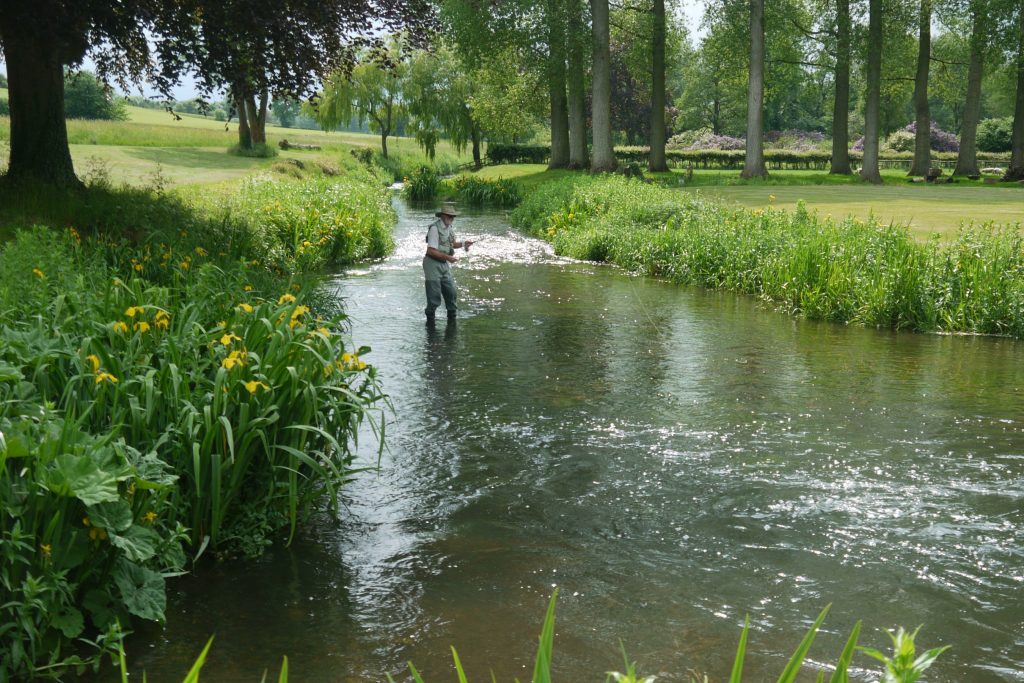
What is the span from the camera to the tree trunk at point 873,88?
35.6m

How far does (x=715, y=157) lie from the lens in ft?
186

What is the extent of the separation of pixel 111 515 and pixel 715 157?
2181 inches

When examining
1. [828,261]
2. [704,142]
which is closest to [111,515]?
[828,261]

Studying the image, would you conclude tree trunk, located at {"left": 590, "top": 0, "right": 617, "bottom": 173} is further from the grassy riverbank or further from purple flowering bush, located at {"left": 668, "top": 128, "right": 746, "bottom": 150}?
purple flowering bush, located at {"left": 668, "top": 128, "right": 746, "bottom": 150}

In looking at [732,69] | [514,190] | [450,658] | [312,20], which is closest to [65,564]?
[450,658]

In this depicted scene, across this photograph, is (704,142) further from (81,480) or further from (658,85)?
(81,480)

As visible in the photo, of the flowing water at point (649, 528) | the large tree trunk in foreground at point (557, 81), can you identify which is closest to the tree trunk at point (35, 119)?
the flowing water at point (649, 528)

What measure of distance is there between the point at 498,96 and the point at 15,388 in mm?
45879

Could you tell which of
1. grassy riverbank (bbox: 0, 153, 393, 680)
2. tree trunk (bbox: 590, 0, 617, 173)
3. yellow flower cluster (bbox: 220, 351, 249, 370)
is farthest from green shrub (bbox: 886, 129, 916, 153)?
yellow flower cluster (bbox: 220, 351, 249, 370)

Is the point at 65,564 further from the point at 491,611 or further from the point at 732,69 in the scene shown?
the point at 732,69

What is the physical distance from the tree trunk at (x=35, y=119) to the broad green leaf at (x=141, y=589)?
1341 centimetres

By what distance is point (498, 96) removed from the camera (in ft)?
161

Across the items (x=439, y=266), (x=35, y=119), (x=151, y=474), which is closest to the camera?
(x=151, y=474)

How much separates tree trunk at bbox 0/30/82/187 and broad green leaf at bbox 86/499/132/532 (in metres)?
13.4
